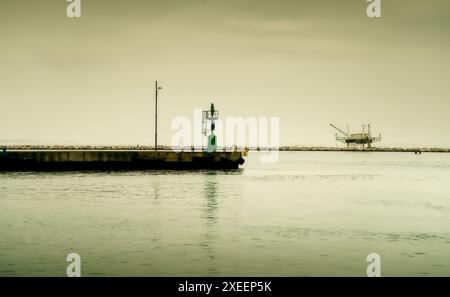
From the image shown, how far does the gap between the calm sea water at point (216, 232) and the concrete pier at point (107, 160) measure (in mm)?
22041

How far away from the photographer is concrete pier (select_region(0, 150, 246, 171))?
74.8 metres

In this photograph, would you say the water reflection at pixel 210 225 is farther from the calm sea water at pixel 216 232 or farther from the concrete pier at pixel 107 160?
the concrete pier at pixel 107 160

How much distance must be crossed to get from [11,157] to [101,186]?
2284cm

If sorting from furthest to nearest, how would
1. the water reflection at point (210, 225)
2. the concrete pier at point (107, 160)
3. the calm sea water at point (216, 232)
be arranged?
the concrete pier at point (107, 160), the water reflection at point (210, 225), the calm sea water at point (216, 232)

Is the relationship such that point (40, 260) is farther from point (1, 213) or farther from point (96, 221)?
point (1, 213)

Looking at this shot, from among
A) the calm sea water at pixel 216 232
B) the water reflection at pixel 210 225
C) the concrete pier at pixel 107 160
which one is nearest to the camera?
the calm sea water at pixel 216 232

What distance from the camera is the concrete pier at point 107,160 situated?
245 ft

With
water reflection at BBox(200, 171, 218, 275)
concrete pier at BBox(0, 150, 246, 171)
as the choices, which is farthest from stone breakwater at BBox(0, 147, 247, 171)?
water reflection at BBox(200, 171, 218, 275)

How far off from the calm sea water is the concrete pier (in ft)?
72.3

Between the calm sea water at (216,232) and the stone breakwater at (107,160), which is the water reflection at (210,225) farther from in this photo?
the stone breakwater at (107,160)

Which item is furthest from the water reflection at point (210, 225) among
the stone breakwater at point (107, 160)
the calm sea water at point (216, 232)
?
the stone breakwater at point (107, 160)

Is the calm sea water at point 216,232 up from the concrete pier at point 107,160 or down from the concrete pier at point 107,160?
down

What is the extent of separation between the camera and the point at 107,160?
7806 cm

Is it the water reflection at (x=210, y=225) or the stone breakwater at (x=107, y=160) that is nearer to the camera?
the water reflection at (x=210, y=225)
